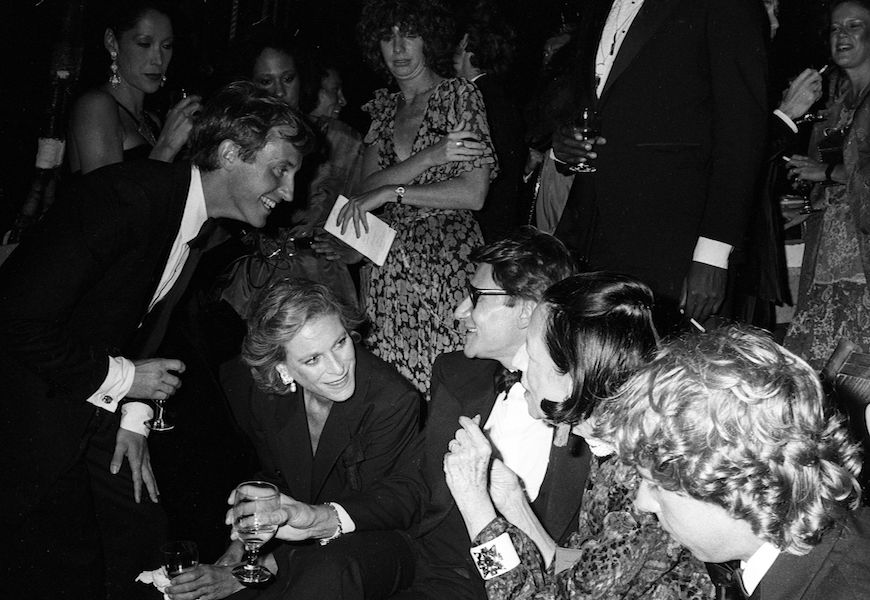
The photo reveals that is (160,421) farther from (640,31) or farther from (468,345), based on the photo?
(640,31)

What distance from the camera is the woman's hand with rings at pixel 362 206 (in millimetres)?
3486

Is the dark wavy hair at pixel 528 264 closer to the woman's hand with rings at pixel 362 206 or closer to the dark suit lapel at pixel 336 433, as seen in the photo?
the dark suit lapel at pixel 336 433

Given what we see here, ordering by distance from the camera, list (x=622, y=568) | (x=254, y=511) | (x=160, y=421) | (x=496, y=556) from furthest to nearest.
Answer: (x=160, y=421) → (x=254, y=511) → (x=496, y=556) → (x=622, y=568)

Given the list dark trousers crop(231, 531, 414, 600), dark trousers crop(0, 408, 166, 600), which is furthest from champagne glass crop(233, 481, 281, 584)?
dark trousers crop(0, 408, 166, 600)

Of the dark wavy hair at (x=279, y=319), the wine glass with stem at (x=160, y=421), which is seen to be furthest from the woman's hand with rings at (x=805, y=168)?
the wine glass with stem at (x=160, y=421)

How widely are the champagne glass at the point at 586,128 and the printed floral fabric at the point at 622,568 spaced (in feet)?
3.54

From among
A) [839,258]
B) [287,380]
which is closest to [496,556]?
[287,380]

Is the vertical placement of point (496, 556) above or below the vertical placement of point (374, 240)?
below

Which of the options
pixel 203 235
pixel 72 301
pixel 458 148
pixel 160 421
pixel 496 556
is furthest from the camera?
pixel 458 148

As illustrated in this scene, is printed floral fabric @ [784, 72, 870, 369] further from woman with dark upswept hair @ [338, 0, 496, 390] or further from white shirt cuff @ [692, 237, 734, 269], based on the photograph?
woman with dark upswept hair @ [338, 0, 496, 390]

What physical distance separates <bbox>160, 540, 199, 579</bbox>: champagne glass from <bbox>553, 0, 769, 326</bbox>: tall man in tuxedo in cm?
149

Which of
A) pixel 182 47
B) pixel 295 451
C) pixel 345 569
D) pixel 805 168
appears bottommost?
pixel 345 569

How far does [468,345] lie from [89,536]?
Answer: 1279 millimetres

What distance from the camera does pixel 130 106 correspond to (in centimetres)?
365
